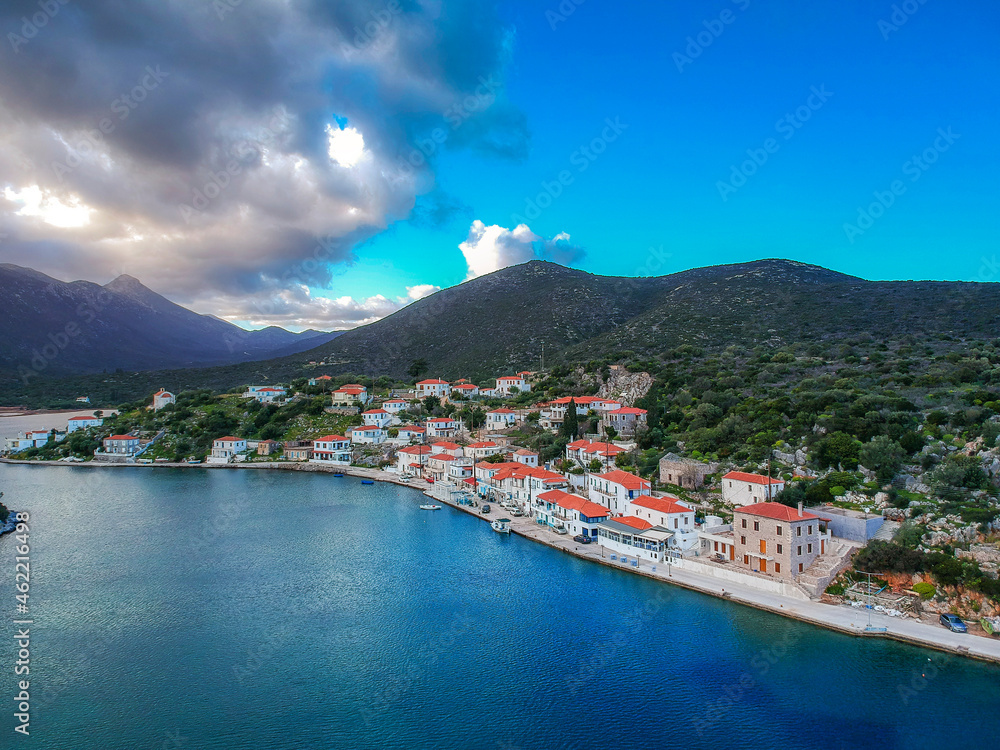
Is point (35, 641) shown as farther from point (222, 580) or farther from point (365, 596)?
point (365, 596)

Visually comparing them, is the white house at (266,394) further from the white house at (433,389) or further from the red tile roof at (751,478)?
the red tile roof at (751,478)

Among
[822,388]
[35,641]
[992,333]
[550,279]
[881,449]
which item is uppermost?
[550,279]

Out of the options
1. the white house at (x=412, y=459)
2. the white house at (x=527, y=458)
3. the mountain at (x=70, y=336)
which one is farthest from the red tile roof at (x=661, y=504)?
the mountain at (x=70, y=336)

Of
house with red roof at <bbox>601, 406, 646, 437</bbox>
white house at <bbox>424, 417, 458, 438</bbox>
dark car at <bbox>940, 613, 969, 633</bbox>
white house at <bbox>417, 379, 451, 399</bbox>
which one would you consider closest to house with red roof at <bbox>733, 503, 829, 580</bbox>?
dark car at <bbox>940, 613, 969, 633</bbox>

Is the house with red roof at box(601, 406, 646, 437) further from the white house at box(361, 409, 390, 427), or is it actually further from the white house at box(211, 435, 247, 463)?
the white house at box(211, 435, 247, 463)

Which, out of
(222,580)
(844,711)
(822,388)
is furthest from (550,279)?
(844,711)

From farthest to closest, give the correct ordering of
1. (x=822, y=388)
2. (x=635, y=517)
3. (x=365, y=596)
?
(x=822, y=388)
(x=635, y=517)
(x=365, y=596)
